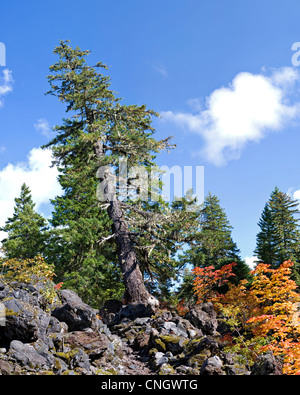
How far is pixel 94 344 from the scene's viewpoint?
7.50 metres

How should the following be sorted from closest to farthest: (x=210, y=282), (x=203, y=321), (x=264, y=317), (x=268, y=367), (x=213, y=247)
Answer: (x=268, y=367) → (x=264, y=317) → (x=203, y=321) → (x=210, y=282) → (x=213, y=247)

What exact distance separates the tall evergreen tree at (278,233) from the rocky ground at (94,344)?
17.4m

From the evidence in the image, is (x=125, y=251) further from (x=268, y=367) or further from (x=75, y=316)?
(x=268, y=367)

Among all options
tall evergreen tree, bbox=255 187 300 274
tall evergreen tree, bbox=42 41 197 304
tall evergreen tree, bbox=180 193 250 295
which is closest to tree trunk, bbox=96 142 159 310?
tall evergreen tree, bbox=42 41 197 304

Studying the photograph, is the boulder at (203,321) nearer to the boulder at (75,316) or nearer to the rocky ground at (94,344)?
the rocky ground at (94,344)

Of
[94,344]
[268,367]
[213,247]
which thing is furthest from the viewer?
[213,247]

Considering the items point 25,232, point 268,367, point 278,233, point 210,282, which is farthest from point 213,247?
point 268,367

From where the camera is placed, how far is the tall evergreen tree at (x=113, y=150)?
47.1ft

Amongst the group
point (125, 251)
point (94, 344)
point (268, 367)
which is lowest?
point (268, 367)

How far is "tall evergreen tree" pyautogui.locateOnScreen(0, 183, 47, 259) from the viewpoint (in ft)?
66.0

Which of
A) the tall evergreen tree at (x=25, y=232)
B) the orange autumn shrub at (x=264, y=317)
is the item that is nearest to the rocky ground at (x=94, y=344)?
the orange autumn shrub at (x=264, y=317)

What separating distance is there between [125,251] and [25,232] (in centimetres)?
1525
